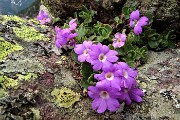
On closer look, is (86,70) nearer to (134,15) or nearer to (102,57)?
(102,57)

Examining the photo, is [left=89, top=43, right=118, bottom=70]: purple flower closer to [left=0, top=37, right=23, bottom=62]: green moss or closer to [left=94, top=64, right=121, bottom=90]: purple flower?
[left=94, top=64, right=121, bottom=90]: purple flower

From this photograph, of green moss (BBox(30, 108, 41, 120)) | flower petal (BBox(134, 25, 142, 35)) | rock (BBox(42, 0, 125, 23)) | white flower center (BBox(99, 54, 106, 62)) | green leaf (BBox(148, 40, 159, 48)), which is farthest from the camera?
rock (BBox(42, 0, 125, 23))

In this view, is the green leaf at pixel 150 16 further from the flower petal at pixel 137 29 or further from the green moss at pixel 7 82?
the green moss at pixel 7 82

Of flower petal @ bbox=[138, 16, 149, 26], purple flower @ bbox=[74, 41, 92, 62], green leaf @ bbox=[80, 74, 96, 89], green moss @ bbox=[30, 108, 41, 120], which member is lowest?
green moss @ bbox=[30, 108, 41, 120]

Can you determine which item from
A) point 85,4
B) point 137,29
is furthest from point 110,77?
point 85,4

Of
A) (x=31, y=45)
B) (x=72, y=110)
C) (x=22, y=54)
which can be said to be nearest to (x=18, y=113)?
(x=72, y=110)

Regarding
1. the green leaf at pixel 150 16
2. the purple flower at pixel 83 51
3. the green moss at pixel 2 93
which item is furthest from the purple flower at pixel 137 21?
the green moss at pixel 2 93

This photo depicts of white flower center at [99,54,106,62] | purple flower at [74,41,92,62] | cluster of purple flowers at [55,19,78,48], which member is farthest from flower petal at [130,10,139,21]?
white flower center at [99,54,106,62]
